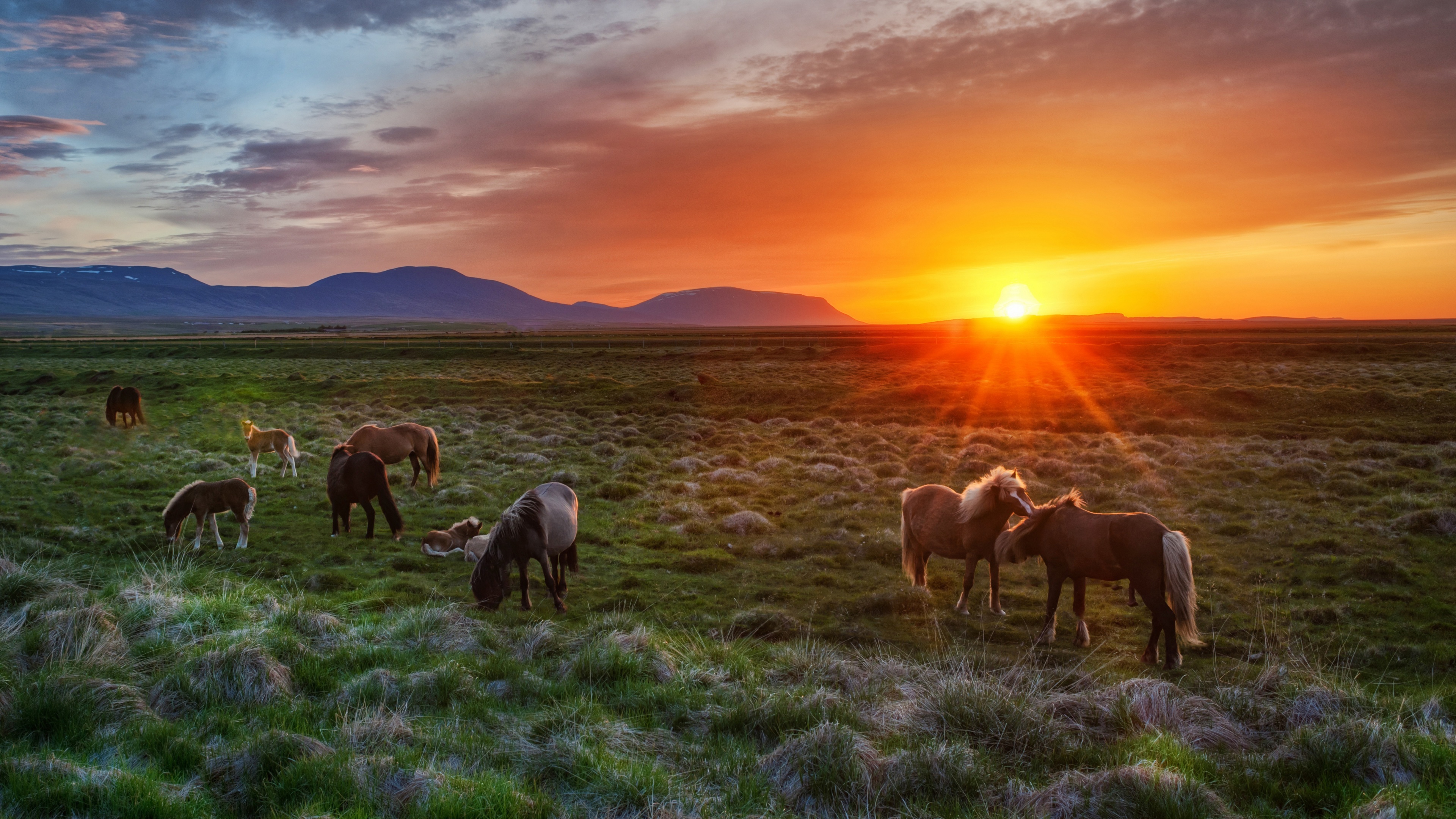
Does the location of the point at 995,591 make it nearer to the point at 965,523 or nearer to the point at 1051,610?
the point at 965,523

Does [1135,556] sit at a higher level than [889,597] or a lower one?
higher

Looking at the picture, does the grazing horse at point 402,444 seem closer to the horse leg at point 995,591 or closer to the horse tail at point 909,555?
the horse tail at point 909,555

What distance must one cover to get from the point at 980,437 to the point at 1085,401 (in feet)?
37.0

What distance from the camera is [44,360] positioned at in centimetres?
7400

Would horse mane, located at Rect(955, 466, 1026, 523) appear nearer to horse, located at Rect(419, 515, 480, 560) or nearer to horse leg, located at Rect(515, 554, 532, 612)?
horse leg, located at Rect(515, 554, 532, 612)

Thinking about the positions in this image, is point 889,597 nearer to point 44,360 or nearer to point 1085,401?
point 1085,401

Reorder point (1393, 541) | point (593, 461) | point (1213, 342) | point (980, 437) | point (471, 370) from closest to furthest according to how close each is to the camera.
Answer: point (1393, 541), point (593, 461), point (980, 437), point (471, 370), point (1213, 342)

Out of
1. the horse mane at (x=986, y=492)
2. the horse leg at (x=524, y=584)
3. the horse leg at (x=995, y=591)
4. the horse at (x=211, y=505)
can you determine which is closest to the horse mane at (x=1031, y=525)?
the horse leg at (x=995, y=591)

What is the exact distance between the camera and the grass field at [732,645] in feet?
15.4

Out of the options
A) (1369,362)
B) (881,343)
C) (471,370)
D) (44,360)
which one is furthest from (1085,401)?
(44,360)

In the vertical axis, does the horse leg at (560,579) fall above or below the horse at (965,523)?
below

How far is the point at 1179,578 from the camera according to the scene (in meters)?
7.86

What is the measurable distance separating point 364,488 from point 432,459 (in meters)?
4.20

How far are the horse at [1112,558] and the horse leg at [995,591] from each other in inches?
14.6
